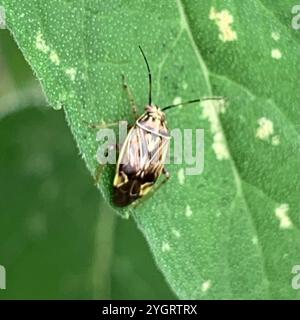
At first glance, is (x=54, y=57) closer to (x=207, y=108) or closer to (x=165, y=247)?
(x=207, y=108)

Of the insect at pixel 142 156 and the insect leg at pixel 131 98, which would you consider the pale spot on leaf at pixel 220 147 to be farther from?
the insect leg at pixel 131 98

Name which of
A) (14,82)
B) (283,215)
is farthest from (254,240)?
(14,82)

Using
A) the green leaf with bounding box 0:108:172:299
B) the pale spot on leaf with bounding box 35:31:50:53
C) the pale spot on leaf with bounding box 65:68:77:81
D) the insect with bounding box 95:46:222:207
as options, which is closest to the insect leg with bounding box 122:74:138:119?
the insect with bounding box 95:46:222:207

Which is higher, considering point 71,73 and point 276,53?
point 71,73

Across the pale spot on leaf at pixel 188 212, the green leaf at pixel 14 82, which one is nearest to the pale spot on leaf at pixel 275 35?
the pale spot on leaf at pixel 188 212

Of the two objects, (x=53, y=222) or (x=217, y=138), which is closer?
(x=217, y=138)

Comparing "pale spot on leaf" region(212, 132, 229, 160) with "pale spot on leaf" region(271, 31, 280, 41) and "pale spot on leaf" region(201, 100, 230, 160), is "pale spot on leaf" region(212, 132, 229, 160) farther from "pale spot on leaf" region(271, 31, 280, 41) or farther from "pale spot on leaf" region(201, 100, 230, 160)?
"pale spot on leaf" region(271, 31, 280, 41)

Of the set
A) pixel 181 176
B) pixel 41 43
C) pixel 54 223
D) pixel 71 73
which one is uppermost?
pixel 41 43
